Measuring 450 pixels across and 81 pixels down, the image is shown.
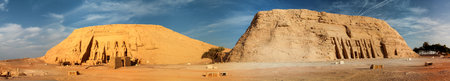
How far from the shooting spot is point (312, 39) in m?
22.9

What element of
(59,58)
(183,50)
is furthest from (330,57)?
(59,58)

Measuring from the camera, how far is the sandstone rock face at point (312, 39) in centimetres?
2125

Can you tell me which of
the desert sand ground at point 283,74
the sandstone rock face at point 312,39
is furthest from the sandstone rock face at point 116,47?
the desert sand ground at point 283,74

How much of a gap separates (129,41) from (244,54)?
605 inches

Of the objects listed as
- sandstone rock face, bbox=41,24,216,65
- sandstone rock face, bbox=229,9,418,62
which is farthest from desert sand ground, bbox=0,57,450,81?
sandstone rock face, bbox=41,24,216,65

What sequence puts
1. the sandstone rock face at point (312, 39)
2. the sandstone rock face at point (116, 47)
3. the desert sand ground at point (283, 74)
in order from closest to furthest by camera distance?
the desert sand ground at point (283, 74), the sandstone rock face at point (312, 39), the sandstone rock face at point (116, 47)

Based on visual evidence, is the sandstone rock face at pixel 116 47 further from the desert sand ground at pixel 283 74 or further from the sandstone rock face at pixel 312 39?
the desert sand ground at pixel 283 74

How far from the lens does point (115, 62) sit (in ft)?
56.4

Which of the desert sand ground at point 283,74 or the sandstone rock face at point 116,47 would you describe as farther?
the sandstone rock face at point 116,47

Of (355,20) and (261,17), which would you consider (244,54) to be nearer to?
(261,17)

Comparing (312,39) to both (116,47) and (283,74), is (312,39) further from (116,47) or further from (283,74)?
(116,47)

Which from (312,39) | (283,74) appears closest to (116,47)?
(312,39)

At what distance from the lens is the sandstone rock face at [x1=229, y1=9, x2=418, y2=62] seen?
21247 millimetres

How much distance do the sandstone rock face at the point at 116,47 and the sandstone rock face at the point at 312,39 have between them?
34.7ft
